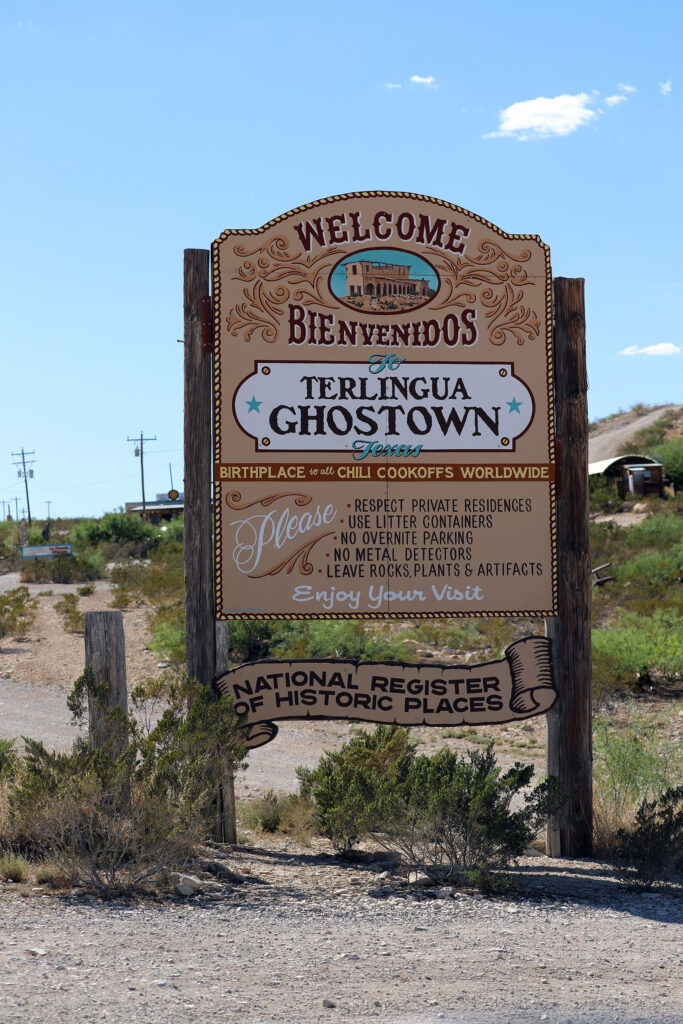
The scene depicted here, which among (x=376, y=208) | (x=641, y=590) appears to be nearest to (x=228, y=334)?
(x=376, y=208)

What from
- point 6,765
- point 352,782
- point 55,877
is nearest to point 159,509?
point 6,765

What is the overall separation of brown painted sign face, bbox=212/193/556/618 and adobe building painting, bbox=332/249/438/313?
0.01 metres

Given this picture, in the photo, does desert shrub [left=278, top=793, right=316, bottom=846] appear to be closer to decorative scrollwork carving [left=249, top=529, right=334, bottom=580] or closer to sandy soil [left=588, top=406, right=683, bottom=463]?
decorative scrollwork carving [left=249, top=529, right=334, bottom=580]

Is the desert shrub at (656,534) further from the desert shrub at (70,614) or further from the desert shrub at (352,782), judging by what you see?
the desert shrub at (352,782)

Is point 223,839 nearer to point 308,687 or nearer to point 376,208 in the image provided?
point 308,687

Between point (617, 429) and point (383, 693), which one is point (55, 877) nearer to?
point (383, 693)

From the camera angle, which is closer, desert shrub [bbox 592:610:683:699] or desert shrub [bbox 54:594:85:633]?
desert shrub [bbox 592:610:683:699]

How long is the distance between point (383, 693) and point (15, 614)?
624 inches

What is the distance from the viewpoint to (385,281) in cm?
797

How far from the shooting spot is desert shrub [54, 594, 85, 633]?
21016mm

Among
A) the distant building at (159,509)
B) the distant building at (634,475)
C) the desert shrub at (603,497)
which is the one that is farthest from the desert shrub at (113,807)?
Answer: the distant building at (159,509)

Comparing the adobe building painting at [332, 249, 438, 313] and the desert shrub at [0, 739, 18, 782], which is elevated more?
the adobe building painting at [332, 249, 438, 313]

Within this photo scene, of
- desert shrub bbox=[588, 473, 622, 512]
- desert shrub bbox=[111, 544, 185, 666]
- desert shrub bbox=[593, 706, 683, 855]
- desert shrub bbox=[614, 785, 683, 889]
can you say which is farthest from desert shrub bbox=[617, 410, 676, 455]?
desert shrub bbox=[614, 785, 683, 889]

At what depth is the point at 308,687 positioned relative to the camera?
25.0 feet
